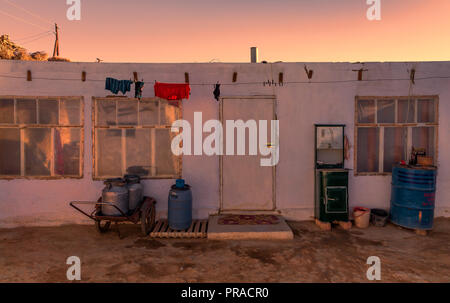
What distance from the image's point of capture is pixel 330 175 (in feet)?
20.2

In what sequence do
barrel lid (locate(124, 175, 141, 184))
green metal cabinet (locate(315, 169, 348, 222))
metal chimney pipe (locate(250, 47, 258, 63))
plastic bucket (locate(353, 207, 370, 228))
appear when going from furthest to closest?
metal chimney pipe (locate(250, 47, 258, 63)) < plastic bucket (locate(353, 207, 370, 228)) < green metal cabinet (locate(315, 169, 348, 222)) < barrel lid (locate(124, 175, 141, 184))

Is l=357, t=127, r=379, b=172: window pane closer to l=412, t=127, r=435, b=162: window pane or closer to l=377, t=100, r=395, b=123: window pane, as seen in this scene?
l=377, t=100, r=395, b=123: window pane

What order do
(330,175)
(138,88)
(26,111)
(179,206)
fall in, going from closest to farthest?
(179,206) → (138,88) → (330,175) → (26,111)

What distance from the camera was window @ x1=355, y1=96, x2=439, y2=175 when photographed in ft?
22.2

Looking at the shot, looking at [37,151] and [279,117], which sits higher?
[279,117]

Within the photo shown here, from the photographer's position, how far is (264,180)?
6.73m

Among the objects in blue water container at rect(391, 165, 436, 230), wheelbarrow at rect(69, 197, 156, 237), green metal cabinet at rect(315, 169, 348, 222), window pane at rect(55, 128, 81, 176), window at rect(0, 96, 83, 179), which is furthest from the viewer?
window pane at rect(55, 128, 81, 176)

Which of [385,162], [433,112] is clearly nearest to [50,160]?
[385,162]

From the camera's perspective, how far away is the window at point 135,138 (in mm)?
6543

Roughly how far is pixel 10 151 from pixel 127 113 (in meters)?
2.94

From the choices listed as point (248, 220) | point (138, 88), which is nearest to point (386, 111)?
point (248, 220)

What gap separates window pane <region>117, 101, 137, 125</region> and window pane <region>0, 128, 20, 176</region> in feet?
8.07

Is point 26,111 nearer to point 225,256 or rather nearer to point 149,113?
point 149,113

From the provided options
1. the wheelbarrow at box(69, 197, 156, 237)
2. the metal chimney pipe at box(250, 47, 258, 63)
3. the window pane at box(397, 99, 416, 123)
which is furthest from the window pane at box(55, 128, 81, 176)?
the window pane at box(397, 99, 416, 123)
